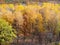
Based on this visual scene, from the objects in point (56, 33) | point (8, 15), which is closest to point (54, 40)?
point (56, 33)

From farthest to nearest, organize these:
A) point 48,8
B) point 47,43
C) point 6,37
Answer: point 48,8 < point 47,43 < point 6,37

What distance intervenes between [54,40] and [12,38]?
3647 millimetres

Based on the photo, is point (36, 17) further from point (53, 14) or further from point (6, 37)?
point (6, 37)

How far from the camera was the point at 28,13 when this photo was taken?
1080 inches

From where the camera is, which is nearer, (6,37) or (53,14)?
(6,37)

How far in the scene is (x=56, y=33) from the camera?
2733 cm

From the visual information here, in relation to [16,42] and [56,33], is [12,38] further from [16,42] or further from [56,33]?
[56,33]

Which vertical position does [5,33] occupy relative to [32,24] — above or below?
below

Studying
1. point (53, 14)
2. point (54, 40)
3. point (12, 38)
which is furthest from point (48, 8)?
point (12, 38)

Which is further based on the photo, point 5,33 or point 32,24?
point 32,24

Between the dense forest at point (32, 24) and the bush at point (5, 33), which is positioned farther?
the dense forest at point (32, 24)

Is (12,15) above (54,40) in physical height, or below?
above

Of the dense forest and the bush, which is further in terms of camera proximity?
the dense forest

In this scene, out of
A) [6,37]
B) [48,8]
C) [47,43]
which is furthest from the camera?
[48,8]
